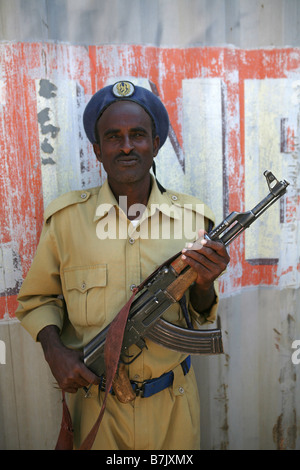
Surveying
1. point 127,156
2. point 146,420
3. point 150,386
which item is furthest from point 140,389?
point 127,156

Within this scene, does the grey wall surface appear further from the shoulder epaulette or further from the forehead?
the shoulder epaulette

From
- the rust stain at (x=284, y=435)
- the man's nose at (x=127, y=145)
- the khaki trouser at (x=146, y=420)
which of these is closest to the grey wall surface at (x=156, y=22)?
the man's nose at (x=127, y=145)

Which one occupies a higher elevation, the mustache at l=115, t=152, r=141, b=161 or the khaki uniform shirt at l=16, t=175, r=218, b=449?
the mustache at l=115, t=152, r=141, b=161

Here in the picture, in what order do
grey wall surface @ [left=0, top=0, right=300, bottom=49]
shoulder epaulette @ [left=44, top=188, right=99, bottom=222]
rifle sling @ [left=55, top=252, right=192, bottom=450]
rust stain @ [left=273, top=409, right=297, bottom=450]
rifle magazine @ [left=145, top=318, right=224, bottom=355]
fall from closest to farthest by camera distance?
rifle sling @ [left=55, top=252, right=192, bottom=450] → rifle magazine @ [left=145, top=318, right=224, bottom=355] → shoulder epaulette @ [left=44, top=188, right=99, bottom=222] → grey wall surface @ [left=0, top=0, right=300, bottom=49] → rust stain @ [left=273, top=409, right=297, bottom=450]

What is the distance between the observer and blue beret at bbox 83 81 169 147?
5.67 feet

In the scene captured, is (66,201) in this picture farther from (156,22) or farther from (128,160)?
(156,22)

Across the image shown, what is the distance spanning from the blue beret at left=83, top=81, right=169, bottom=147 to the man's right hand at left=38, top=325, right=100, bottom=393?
0.93 meters

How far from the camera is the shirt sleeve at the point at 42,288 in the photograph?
5.77 feet

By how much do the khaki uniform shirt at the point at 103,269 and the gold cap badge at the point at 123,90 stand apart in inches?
15.7

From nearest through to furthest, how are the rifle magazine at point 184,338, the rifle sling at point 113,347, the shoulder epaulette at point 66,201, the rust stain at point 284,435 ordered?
the rifle sling at point 113,347 → the rifle magazine at point 184,338 → the shoulder epaulette at point 66,201 → the rust stain at point 284,435

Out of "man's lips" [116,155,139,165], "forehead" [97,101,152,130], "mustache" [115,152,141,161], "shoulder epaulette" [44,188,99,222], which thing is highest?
"forehead" [97,101,152,130]

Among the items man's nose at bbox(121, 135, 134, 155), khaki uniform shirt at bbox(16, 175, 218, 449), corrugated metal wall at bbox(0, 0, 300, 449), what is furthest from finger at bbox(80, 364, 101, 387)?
man's nose at bbox(121, 135, 134, 155)

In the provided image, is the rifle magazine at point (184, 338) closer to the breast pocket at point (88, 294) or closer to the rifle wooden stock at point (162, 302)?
the rifle wooden stock at point (162, 302)

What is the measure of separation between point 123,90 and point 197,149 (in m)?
0.69
